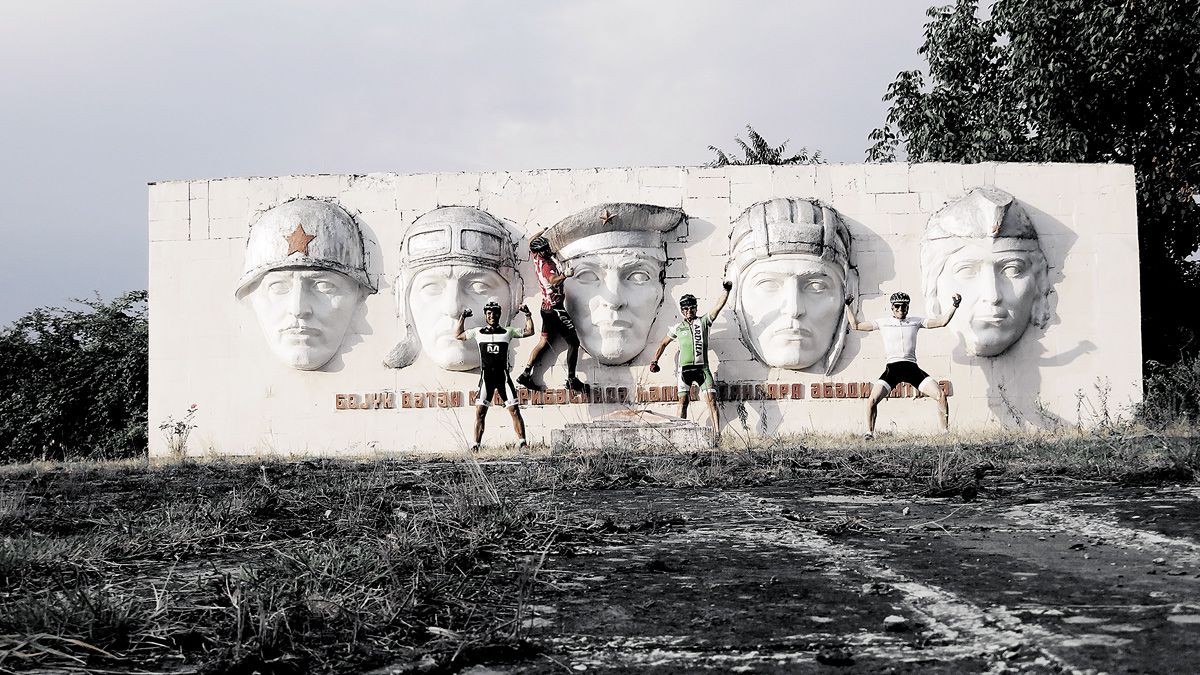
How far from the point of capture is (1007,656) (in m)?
2.11

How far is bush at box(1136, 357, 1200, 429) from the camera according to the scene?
11570 millimetres

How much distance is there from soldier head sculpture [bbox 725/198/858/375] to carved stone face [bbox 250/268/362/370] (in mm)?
4461

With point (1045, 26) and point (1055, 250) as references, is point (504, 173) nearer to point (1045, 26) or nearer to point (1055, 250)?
point (1055, 250)

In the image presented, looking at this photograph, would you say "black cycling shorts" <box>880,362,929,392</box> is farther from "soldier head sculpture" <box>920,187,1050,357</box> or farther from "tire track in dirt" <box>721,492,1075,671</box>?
"tire track in dirt" <box>721,492,1075,671</box>

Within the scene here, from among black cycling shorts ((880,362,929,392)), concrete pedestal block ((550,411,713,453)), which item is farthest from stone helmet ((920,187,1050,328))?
concrete pedestal block ((550,411,713,453))

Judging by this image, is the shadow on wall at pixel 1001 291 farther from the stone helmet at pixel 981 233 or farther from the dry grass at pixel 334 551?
the dry grass at pixel 334 551

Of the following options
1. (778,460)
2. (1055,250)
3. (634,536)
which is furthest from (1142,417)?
(634,536)

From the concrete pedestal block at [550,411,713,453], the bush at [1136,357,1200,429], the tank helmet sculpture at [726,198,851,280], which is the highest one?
the tank helmet sculpture at [726,198,851,280]

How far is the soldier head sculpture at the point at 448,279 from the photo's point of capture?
39.9 ft

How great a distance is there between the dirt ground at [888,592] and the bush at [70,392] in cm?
1304

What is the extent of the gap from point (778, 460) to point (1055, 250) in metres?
6.69

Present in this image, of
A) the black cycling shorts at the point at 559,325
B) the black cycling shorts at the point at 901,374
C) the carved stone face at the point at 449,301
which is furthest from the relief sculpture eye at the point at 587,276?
the black cycling shorts at the point at 901,374

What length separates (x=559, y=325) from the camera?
1220 cm

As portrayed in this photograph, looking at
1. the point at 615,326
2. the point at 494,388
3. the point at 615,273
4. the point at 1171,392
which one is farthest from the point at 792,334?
the point at 1171,392
